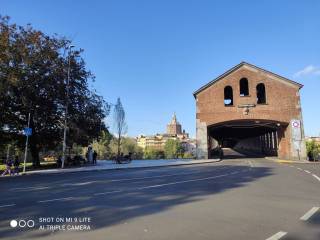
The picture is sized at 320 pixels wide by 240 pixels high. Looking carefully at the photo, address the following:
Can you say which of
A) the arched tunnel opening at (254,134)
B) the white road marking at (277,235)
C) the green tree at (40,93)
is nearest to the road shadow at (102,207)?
the white road marking at (277,235)

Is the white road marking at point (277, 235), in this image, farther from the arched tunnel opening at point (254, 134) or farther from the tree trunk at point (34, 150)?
the arched tunnel opening at point (254, 134)

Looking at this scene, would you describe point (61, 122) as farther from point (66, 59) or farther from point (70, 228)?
point (70, 228)

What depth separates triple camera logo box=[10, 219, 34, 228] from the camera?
643cm

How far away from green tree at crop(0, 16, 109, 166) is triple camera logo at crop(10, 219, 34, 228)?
21.7 meters

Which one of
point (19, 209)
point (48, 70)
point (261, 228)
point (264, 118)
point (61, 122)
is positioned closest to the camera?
point (261, 228)

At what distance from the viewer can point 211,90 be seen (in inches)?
1640

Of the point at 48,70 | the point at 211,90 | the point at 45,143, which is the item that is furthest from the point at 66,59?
the point at 211,90

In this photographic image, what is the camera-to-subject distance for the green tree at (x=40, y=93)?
27.2 meters

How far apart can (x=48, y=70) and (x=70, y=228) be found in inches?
1014

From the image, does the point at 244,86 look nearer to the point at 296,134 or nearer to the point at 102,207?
the point at 296,134

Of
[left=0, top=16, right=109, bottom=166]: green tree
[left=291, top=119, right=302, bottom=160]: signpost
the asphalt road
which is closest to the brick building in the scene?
[left=291, top=119, right=302, bottom=160]: signpost

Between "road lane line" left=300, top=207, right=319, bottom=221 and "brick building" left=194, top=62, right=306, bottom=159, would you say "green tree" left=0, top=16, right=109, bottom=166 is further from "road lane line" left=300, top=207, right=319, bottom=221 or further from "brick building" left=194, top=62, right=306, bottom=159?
A: "road lane line" left=300, top=207, right=319, bottom=221

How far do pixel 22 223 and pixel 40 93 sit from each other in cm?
2410

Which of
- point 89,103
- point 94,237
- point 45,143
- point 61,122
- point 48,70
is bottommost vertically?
point 94,237
